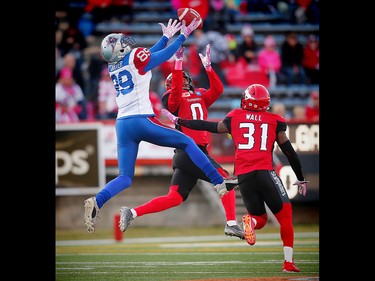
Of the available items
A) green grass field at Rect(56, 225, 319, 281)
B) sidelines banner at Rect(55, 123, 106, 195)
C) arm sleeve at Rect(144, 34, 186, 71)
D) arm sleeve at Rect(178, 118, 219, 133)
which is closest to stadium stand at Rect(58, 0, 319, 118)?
sidelines banner at Rect(55, 123, 106, 195)

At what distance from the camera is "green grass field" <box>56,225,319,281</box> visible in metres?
7.26

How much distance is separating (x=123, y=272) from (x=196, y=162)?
4.58 feet

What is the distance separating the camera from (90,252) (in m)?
9.44

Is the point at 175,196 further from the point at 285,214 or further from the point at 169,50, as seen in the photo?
the point at 169,50

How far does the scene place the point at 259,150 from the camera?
6824mm

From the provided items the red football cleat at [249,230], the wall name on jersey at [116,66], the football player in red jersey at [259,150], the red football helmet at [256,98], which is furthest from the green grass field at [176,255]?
the wall name on jersey at [116,66]

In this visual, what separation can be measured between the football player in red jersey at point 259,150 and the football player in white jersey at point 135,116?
8.0 inches

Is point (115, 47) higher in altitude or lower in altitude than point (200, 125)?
higher

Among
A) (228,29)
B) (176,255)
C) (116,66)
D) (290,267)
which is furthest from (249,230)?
(228,29)

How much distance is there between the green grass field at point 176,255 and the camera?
7.26 meters

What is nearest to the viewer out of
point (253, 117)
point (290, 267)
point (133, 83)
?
point (133, 83)

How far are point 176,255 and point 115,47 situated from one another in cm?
291
